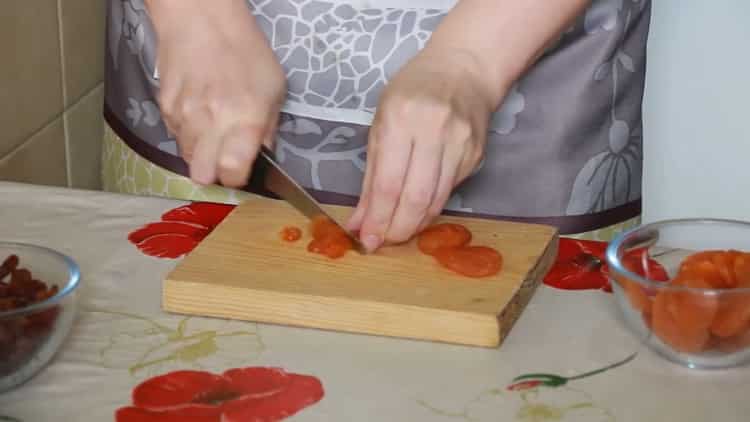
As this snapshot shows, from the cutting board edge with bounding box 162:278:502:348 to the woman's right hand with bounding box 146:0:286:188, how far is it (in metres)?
0.12

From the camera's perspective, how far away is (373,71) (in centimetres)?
91

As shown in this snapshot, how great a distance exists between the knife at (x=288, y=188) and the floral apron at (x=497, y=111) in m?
0.15

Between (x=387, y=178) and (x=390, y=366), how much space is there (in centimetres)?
16

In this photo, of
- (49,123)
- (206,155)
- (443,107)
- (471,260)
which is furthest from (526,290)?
(49,123)

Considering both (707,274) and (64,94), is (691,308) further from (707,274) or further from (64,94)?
(64,94)

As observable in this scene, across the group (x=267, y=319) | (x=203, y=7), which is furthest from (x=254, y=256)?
(x=203, y=7)

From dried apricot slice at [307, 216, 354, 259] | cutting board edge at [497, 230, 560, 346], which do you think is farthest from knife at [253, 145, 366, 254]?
cutting board edge at [497, 230, 560, 346]

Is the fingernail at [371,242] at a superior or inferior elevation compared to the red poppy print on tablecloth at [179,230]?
superior

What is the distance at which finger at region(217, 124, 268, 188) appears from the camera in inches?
30.2

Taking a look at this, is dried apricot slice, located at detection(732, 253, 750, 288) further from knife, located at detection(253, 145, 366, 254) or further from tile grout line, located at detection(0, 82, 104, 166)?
tile grout line, located at detection(0, 82, 104, 166)

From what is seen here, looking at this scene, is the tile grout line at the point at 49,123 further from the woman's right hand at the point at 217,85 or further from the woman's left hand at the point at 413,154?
the woman's left hand at the point at 413,154

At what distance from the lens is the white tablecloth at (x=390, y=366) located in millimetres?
580

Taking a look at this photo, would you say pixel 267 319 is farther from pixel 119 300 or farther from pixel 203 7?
pixel 203 7

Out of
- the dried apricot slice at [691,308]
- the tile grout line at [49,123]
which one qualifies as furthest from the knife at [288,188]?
the tile grout line at [49,123]
